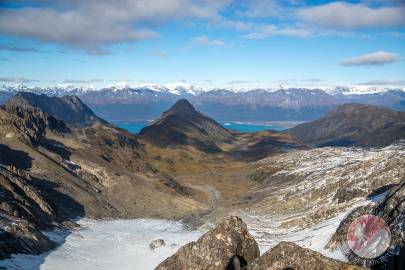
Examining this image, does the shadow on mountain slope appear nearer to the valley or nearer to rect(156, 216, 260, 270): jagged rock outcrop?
the valley

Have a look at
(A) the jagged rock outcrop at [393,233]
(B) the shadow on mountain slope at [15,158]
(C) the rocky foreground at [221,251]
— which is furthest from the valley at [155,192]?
(C) the rocky foreground at [221,251]

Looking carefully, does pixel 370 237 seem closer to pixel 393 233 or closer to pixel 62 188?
pixel 393 233

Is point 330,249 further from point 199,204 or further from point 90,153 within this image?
point 90,153

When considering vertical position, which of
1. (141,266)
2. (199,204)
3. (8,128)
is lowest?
(199,204)

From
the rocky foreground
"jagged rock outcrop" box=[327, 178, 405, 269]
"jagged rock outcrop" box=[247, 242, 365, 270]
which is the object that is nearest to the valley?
"jagged rock outcrop" box=[327, 178, 405, 269]

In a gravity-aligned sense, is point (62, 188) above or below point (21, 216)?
below

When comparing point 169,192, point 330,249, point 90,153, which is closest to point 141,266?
point 330,249

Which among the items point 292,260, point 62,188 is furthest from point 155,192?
point 292,260
